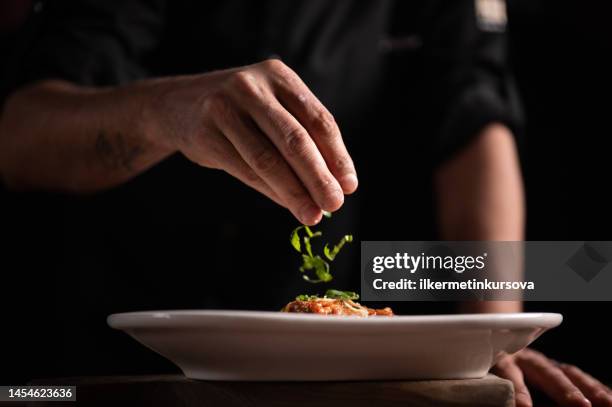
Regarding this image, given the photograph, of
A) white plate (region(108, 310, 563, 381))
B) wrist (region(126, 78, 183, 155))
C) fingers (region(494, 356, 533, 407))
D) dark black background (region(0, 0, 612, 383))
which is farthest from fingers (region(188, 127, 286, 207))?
dark black background (region(0, 0, 612, 383))

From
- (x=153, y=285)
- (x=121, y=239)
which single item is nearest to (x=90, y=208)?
(x=121, y=239)

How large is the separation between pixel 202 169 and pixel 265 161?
75cm

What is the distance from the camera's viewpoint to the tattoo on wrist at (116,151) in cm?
117

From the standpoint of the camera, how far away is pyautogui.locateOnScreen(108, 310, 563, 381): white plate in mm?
583

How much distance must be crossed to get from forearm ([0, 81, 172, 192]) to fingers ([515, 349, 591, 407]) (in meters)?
0.58

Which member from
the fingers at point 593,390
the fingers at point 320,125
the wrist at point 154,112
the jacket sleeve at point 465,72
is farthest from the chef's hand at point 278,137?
the jacket sleeve at point 465,72

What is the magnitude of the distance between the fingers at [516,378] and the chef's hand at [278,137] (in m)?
0.27

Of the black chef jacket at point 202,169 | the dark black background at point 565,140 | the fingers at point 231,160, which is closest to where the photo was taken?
the fingers at point 231,160

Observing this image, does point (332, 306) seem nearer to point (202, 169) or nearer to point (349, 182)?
point (349, 182)

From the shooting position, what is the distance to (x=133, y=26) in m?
1.48

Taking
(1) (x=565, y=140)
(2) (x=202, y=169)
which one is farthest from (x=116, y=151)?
(1) (x=565, y=140)

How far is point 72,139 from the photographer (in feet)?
4.21

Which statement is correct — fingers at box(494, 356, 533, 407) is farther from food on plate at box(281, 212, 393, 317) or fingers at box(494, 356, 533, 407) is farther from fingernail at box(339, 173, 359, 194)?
fingernail at box(339, 173, 359, 194)

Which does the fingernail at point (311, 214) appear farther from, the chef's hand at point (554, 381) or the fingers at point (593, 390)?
the fingers at point (593, 390)
